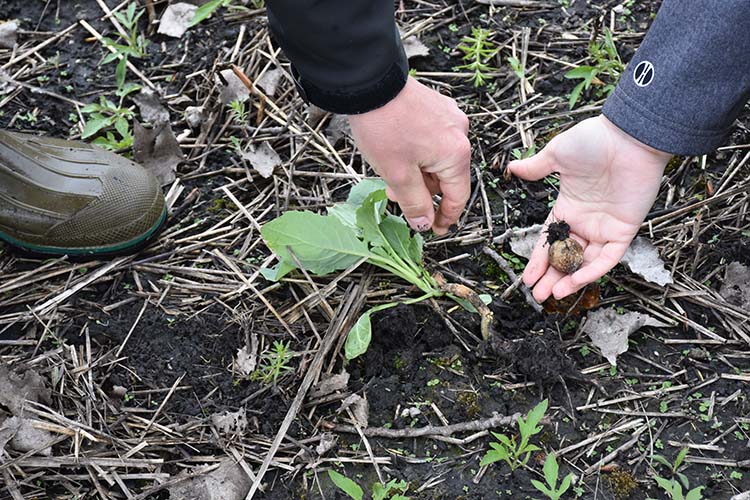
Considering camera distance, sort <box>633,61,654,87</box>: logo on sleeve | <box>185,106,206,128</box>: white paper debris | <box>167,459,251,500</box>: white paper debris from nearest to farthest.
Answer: <box>167,459,251,500</box>: white paper debris → <box>633,61,654,87</box>: logo on sleeve → <box>185,106,206,128</box>: white paper debris

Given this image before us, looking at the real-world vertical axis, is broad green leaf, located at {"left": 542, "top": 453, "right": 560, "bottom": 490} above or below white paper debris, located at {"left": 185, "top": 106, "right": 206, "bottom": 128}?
below

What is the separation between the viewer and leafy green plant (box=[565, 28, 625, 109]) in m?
2.79

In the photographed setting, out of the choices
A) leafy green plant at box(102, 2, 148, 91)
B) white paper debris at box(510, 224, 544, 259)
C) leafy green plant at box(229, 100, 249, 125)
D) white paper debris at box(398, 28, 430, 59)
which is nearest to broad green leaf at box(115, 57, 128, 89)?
leafy green plant at box(102, 2, 148, 91)

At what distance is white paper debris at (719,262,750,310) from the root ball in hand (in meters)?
0.43

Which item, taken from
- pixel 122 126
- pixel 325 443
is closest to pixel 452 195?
pixel 325 443

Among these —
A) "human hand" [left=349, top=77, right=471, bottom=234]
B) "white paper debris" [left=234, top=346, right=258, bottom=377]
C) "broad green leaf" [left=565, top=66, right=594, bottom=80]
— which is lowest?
"white paper debris" [left=234, top=346, right=258, bottom=377]

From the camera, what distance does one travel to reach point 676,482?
1854 mm

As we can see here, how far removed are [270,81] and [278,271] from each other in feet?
3.45

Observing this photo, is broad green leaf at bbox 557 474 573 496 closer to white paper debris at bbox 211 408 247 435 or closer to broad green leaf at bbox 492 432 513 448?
broad green leaf at bbox 492 432 513 448

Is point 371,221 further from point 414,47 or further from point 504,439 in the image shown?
point 414,47

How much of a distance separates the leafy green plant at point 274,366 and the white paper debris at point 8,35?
6.53ft

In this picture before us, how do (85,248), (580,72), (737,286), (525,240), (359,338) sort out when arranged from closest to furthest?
(359,338) → (737,286) → (525,240) → (85,248) → (580,72)

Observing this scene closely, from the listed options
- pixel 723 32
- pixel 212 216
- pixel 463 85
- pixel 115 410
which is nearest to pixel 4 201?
pixel 212 216

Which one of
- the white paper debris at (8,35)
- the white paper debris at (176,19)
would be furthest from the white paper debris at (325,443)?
the white paper debris at (8,35)
